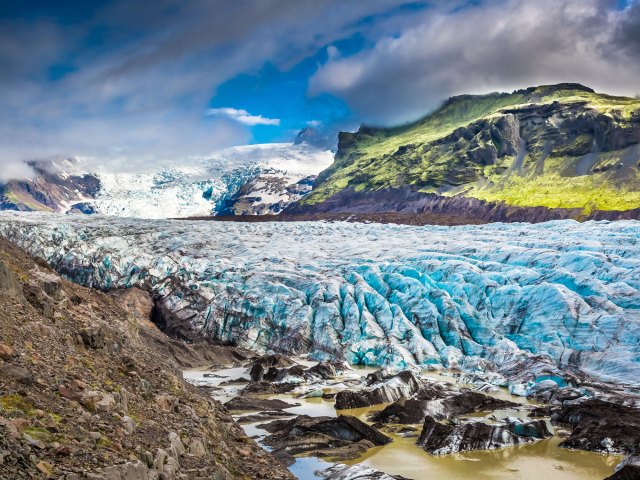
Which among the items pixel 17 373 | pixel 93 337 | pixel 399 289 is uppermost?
pixel 17 373

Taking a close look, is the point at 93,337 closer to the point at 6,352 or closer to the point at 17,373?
the point at 6,352

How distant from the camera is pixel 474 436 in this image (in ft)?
75.5

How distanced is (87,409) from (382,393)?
877 inches

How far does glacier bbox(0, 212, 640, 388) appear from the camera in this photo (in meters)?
38.5

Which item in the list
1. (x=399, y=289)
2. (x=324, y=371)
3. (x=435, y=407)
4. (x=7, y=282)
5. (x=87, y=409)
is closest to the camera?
(x=87, y=409)

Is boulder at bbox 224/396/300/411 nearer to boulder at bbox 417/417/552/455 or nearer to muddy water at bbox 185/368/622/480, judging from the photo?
muddy water at bbox 185/368/622/480

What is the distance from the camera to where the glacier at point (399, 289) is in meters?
38.5

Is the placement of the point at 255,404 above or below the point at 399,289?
below

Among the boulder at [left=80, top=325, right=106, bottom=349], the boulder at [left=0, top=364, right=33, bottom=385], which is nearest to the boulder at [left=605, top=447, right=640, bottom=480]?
the boulder at [left=80, top=325, right=106, bottom=349]

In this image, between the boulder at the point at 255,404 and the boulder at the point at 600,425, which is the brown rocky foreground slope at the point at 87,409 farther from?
the boulder at the point at 600,425

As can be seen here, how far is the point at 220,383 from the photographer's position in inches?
1388

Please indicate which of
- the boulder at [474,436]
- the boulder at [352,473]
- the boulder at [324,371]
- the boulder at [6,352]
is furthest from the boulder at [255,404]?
the boulder at [6,352]

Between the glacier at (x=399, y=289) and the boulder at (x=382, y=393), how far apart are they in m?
7.22

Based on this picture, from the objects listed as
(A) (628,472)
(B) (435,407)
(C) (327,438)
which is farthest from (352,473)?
(B) (435,407)
